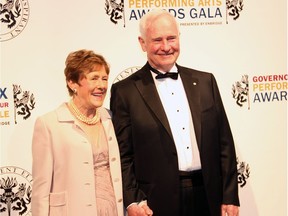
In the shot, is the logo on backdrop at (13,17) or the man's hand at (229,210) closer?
the man's hand at (229,210)

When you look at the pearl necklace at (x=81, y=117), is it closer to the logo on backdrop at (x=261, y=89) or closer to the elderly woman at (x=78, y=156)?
the elderly woman at (x=78, y=156)

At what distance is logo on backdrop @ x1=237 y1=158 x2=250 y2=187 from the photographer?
318 cm

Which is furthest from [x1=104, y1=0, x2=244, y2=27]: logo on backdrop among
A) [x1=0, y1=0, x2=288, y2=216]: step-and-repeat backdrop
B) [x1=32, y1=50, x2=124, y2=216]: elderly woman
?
[x1=32, y1=50, x2=124, y2=216]: elderly woman

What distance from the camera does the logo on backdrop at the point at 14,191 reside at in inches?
118

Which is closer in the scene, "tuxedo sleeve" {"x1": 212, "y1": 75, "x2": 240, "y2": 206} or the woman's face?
the woman's face

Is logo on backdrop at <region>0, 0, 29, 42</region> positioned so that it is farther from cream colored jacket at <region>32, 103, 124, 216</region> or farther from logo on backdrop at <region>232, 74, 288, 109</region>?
logo on backdrop at <region>232, 74, 288, 109</region>

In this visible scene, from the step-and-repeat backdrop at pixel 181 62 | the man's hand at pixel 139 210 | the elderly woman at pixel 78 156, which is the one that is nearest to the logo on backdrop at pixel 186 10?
the step-and-repeat backdrop at pixel 181 62

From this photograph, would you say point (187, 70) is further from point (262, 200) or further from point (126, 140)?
point (262, 200)

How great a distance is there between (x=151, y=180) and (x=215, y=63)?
1135 millimetres

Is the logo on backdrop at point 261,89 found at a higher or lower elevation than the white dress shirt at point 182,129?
higher

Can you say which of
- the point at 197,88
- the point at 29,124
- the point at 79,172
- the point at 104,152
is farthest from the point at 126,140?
the point at 29,124

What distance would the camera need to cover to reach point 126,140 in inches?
92.8

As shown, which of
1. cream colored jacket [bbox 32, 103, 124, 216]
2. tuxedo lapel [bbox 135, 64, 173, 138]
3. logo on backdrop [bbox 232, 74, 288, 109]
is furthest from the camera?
logo on backdrop [bbox 232, 74, 288, 109]

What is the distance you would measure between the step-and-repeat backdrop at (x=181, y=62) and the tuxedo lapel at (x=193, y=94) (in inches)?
27.2
